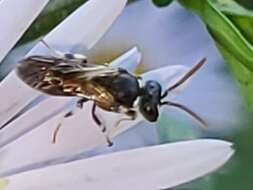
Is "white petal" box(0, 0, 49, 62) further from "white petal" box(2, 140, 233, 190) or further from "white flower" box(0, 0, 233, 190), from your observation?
"white petal" box(2, 140, 233, 190)

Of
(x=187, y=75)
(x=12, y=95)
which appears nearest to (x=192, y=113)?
(x=187, y=75)

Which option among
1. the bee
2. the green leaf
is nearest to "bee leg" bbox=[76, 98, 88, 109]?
the bee

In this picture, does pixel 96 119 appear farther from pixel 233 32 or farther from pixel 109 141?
pixel 233 32

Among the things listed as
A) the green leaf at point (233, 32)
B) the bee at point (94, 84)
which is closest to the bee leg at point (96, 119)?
the bee at point (94, 84)

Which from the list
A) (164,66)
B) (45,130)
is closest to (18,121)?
(45,130)

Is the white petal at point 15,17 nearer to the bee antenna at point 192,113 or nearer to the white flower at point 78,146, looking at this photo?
the white flower at point 78,146

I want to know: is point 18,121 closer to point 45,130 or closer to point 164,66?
point 45,130
